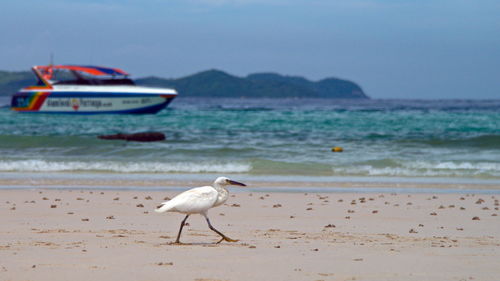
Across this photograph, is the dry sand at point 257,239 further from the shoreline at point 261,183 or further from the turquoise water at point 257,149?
the turquoise water at point 257,149

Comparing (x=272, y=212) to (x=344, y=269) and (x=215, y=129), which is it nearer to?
(x=344, y=269)

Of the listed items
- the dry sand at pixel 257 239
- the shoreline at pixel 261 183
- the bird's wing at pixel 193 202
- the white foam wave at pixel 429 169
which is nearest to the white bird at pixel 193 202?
the bird's wing at pixel 193 202

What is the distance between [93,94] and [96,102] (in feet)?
1.74

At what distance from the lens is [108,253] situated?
689cm

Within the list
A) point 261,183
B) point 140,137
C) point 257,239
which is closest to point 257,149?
point 140,137

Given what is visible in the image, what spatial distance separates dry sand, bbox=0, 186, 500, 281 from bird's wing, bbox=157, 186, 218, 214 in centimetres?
35

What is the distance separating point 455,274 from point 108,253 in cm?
295

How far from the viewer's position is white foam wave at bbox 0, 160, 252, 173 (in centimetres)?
1877

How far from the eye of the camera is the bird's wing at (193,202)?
7.57 m

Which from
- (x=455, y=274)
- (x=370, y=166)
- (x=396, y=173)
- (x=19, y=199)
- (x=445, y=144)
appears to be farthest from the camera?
(x=445, y=144)

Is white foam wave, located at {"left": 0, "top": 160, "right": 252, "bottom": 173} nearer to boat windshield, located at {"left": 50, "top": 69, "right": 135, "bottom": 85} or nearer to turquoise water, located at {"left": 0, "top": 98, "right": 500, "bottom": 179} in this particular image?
turquoise water, located at {"left": 0, "top": 98, "right": 500, "bottom": 179}

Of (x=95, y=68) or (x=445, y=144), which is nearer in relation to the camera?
(x=445, y=144)

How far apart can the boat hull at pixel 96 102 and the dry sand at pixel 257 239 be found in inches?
1357

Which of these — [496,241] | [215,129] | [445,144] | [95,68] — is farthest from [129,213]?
[95,68]
